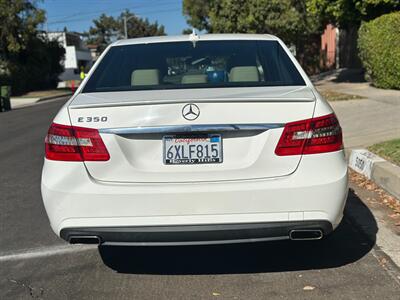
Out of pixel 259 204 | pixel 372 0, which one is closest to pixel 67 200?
pixel 259 204

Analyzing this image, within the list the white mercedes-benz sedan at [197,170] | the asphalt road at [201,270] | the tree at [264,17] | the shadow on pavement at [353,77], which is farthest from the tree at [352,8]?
Result: the white mercedes-benz sedan at [197,170]

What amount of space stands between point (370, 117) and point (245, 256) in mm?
7728

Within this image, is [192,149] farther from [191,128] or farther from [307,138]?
[307,138]

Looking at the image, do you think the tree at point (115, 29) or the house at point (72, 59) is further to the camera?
the tree at point (115, 29)

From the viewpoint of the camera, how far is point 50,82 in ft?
142

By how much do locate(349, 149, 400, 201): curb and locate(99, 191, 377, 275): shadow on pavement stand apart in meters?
1.17

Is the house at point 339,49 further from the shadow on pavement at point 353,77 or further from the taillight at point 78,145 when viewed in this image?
the taillight at point 78,145

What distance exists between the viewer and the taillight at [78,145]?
11.3 ft

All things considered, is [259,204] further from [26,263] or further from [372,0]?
[372,0]

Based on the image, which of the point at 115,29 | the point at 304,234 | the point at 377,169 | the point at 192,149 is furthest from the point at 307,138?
the point at 115,29

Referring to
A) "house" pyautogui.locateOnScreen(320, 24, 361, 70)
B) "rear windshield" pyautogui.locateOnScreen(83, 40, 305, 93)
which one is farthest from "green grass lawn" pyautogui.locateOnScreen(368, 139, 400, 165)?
"house" pyautogui.locateOnScreen(320, 24, 361, 70)

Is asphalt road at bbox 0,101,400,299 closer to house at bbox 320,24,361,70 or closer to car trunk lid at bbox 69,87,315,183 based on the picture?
car trunk lid at bbox 69,87,315,183

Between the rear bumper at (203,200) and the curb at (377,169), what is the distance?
264cm

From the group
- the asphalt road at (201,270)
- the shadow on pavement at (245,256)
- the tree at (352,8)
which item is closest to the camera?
the asphalt road at (201,270)
